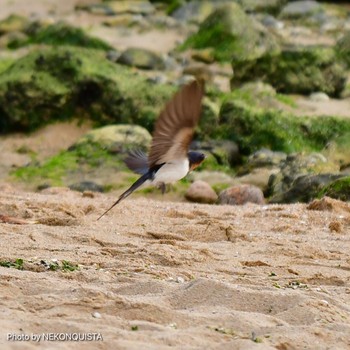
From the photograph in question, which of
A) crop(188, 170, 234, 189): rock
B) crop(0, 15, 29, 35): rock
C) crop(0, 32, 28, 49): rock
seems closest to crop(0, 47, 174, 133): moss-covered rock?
crop(188, 170, 234, 189): rock

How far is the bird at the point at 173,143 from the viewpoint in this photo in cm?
676

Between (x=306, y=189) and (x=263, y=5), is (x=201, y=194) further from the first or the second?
(x=263, y=5)

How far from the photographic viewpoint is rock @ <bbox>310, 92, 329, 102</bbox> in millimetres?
14816

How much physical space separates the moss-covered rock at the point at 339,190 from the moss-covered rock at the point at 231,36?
7.04 m

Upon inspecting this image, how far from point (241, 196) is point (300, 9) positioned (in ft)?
38.4

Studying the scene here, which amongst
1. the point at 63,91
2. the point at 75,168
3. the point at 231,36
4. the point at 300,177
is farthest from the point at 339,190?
the point at 231,36

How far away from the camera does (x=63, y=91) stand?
14.0 meters

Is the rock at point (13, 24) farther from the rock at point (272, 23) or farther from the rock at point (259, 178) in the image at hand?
the rock at point (259, 178)

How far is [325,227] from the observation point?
26.4ft

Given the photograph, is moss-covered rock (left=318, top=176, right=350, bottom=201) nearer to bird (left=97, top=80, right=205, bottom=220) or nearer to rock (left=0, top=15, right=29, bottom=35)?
bird (left=97, top=80, right=205, bottom=220)

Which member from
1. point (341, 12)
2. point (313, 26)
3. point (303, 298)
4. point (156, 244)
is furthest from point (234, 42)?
point (303, 298)

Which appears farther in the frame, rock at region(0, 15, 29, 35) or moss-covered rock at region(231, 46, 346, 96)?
→ rock at region(0, 15, 29, 35)

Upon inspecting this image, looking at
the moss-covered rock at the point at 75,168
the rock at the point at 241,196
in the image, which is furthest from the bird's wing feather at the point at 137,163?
the moss-covered rock at the point at 75,168

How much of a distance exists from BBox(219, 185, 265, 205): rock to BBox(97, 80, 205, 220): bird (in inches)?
70.3
